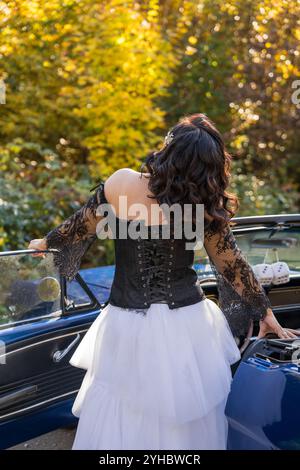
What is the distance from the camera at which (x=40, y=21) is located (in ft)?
20.6

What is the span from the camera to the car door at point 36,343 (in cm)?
271

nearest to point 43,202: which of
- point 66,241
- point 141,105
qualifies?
point 141,105

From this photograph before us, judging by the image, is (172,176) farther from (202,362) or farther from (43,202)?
(43,202)

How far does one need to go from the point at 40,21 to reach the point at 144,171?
473cm

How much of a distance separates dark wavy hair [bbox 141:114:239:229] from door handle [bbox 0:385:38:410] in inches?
50.0

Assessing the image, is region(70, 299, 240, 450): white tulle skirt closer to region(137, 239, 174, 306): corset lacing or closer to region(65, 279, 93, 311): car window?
region(137, 239, 174, 306): corset lacing

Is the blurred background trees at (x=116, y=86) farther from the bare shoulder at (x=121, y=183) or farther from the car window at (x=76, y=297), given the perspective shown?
the bare shoulder at (x=121, y=183)

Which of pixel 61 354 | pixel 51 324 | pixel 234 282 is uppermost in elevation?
pixel 234 282

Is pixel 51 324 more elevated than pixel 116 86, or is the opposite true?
pixel 116 86

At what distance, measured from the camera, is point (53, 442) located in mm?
3605

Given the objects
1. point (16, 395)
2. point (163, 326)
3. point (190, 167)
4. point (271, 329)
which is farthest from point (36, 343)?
point (190, 167)

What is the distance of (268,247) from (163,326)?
1411mm

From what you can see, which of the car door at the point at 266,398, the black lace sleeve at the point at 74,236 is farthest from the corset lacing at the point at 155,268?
the car door at the point at 266,398

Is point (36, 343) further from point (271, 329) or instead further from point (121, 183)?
point (271, 329)
